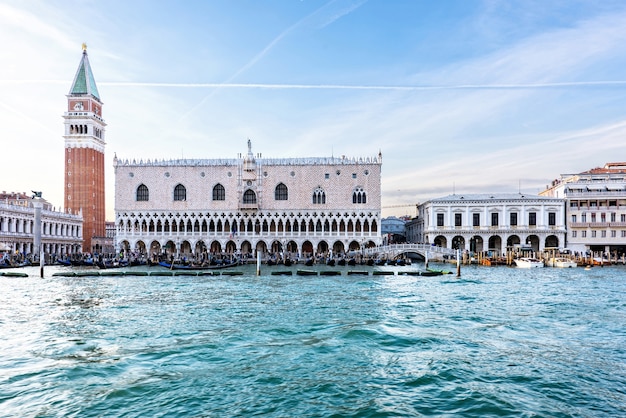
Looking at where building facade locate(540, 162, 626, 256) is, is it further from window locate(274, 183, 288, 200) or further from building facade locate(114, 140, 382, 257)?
window locate(274, 183, 288, 200)

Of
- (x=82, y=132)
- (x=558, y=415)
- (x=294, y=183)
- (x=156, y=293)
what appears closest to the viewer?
(x=558, y=415)

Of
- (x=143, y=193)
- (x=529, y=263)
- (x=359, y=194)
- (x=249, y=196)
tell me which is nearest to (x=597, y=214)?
(x=529, y=263)

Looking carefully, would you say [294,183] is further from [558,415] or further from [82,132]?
[558,415]

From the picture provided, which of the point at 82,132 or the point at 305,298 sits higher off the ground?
the point at 82,132

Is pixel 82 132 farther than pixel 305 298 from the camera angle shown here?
Yes

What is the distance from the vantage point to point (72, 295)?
738 inches

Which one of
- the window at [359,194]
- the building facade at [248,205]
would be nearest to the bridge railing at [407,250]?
the building facade at [248,205]

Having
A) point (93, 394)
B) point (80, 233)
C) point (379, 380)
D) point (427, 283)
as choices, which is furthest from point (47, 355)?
point (80, 233)

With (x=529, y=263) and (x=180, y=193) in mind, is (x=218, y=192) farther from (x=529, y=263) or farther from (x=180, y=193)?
(x=529, y=263)

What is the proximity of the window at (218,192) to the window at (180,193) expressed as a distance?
8.83ft

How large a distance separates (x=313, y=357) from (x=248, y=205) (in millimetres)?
36677

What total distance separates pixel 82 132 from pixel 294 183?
22548 millimetres

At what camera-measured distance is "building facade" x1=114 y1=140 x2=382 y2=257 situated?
45375 mm

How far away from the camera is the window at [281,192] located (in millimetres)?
46156
